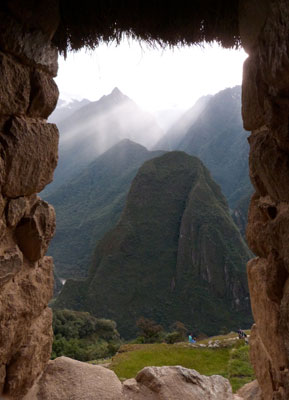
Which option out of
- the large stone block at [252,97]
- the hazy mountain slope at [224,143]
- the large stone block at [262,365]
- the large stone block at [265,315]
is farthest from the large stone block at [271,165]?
the hazy mountain slope at [224,143]

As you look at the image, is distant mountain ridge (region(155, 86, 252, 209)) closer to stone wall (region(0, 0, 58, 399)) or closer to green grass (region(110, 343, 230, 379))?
green grass (region(110, 343, 230, 379))

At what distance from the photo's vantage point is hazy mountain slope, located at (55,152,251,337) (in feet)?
204

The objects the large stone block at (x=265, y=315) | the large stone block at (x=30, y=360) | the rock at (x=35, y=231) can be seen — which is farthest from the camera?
the rock at (x=35, y=231)

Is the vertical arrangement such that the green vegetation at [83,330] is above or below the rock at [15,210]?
below

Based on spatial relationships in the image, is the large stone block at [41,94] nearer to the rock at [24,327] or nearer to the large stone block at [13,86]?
the large stone block at [13,86]

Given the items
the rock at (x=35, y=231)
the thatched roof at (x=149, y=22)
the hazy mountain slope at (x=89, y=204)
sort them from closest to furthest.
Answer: the rock at (x=35, y=231)
the thatched roof at (x=149, y=22)
the hazy mountain slope at (x=89, y=204)

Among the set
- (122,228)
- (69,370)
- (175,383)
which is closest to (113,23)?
(69,370)

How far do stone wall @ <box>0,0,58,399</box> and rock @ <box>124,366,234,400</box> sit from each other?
0.82m

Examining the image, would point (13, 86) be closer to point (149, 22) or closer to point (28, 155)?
point (28, 155)

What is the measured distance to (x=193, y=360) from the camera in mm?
9383

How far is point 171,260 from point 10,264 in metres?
73.7

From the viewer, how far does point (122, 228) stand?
76500 mm

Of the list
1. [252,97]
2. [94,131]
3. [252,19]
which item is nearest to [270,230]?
[252,97]

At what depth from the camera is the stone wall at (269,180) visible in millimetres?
1644
